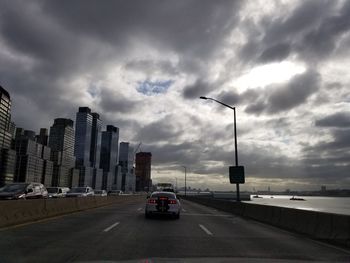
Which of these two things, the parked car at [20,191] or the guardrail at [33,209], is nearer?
the guardrail at [33,209]

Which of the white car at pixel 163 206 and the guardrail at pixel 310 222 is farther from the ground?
the white car at pixel 163 206

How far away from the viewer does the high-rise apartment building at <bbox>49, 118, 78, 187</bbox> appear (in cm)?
13950

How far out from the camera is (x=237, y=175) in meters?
33.1

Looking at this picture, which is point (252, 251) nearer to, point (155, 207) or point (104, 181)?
point (155, 207)

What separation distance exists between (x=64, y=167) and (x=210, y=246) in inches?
5382

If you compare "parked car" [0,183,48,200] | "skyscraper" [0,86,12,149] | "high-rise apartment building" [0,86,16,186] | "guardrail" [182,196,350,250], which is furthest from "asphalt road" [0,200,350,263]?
"skyscraper" [0,86,12,149]

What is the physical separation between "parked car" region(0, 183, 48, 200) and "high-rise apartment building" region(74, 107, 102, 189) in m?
139

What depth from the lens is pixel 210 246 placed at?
11.0 metres

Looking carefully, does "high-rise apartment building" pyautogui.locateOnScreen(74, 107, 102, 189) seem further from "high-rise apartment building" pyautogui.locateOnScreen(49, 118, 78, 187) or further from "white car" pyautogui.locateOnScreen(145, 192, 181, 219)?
"white car" pyautogui.locateOnScreen(145, 192, 181, 219)

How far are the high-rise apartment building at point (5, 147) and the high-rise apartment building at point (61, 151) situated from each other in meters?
15.5

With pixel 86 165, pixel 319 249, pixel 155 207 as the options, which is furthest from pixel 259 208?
pixel 86 165

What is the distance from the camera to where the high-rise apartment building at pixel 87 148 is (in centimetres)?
16906

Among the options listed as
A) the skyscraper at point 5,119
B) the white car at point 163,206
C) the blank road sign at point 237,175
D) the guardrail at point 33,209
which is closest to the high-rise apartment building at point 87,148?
the skyscraper at point 5,119

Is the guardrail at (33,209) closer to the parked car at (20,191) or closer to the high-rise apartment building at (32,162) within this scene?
the parked car at (20,191)
